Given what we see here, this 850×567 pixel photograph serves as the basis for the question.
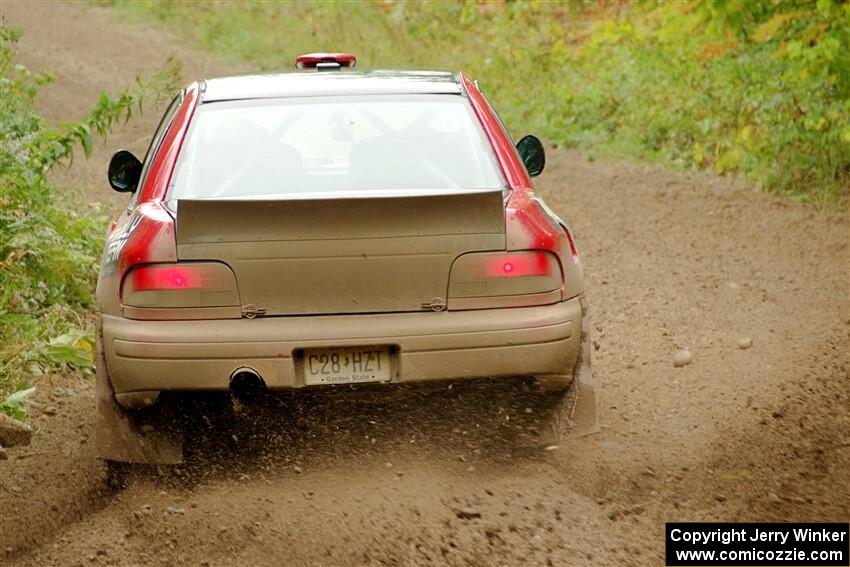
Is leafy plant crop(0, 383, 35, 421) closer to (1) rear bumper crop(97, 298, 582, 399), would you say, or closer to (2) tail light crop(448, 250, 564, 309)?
(1) rear bumper crop(97, 298, 582, 399)

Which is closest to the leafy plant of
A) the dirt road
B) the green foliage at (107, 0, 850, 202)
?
the dirt road

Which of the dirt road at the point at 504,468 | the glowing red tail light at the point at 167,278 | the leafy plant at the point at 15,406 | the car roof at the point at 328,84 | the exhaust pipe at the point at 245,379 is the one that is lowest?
the dirt road at the point at 504,468

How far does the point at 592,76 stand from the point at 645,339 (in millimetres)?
9232

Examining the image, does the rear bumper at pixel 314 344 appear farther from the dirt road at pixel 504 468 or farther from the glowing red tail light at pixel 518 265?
the dirt road at pixel 504 468

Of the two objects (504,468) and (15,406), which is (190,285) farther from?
(15,406)

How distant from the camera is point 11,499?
4.62 meters

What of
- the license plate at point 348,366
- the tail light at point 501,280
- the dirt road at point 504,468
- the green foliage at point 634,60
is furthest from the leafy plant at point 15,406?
the green foliage at point 634,60

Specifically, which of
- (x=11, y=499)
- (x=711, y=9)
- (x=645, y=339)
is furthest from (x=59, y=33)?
(x=11, y=499)

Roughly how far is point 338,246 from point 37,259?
3315mm

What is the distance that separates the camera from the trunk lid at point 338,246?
4316 mm

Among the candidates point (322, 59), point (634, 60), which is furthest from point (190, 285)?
point (634, 60)

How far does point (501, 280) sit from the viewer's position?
14.6ft

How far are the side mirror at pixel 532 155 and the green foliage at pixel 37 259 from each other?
239 centimetres

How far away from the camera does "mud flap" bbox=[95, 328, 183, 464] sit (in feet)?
15.3
